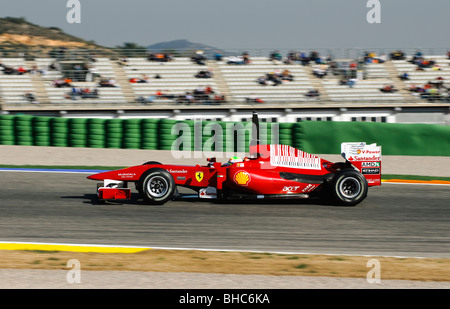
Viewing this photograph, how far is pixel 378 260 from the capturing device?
6.89 metres

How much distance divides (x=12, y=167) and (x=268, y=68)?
18592 millimetres

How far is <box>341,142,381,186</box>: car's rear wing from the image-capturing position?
10273 millimetres

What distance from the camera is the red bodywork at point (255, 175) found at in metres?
9.79

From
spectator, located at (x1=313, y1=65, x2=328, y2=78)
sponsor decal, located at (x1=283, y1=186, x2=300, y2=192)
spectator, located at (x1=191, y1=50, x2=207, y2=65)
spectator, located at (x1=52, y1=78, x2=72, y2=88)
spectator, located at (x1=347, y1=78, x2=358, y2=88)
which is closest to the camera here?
sponsor decal, located at (x1=283, y1=186, x2=300, y2=192)

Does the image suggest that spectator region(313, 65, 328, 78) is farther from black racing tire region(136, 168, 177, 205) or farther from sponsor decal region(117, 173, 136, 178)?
sponsor decal region(117, 173, 136, 178)

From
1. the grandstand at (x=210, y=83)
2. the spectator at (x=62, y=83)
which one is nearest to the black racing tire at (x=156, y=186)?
the grandstand at (x=210, y=83)

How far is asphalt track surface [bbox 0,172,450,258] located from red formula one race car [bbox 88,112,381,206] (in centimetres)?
24

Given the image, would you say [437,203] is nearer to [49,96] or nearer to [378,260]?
[378,260]

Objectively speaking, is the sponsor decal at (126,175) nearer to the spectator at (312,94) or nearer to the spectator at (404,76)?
the spectator at (312,94)

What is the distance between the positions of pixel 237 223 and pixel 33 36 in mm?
75800

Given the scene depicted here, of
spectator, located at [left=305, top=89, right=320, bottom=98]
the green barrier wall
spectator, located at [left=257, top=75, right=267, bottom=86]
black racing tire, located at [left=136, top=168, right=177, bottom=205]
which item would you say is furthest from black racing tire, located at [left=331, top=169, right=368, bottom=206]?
spectator, located at [left=257, top=75, right=267, bottom=86]

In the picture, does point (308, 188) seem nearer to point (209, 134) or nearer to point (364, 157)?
point (364, 157)

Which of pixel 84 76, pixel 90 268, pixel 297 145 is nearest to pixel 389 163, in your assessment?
pixel 297 145

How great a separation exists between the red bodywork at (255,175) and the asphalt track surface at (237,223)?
0.37m
